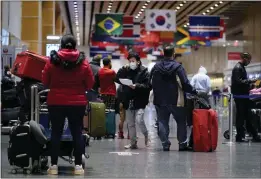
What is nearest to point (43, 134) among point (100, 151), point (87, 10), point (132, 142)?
point (100, 151)

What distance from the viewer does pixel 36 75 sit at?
286 inches

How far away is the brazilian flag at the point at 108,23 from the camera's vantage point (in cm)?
2848

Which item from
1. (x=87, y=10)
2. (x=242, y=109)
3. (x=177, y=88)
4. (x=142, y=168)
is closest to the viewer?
(x=142, y=168)

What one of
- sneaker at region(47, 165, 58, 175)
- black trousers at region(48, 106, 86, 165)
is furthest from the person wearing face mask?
sneaker at region(47, 165, 58, 175)

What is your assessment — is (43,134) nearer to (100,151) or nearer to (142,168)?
(142,168)

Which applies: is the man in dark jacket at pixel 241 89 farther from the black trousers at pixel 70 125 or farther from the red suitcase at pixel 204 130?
the black trousers at pixel 70 125

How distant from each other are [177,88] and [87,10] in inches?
996

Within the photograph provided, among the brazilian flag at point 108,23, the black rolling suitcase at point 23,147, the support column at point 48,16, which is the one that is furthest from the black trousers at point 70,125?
the brazilian flag at point 108,23

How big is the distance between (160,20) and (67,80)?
880 inches

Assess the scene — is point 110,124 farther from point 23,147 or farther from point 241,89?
point 23,147

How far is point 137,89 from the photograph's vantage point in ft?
30.8

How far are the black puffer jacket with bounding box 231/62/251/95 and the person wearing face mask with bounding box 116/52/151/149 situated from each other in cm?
218

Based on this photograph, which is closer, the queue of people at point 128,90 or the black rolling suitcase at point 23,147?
the queue of people at point 128,90

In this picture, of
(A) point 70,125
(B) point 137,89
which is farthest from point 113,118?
(A) point 70,125
